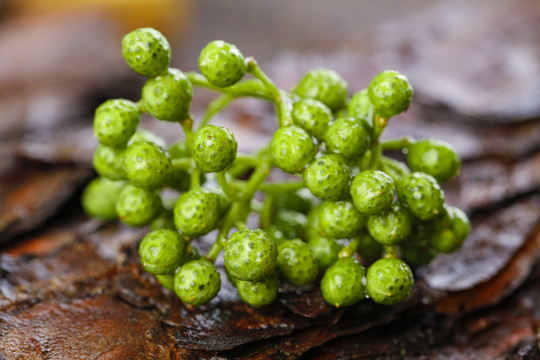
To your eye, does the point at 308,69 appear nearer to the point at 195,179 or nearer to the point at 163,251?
the point at 195,179

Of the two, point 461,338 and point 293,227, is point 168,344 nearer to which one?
point 293,227

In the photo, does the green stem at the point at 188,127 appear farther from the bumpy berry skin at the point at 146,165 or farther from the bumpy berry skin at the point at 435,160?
the bumpy berry skin at the point at 435,160

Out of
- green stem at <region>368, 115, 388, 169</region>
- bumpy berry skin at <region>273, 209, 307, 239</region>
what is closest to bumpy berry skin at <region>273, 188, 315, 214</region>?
bumpy berry skin at <region>273, 209, 307, 239</region>

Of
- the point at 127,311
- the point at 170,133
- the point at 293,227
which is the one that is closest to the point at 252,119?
the point at 170,133

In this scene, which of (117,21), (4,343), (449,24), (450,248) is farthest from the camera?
(117,21)

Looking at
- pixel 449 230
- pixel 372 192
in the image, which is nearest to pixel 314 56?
pixel 449 230

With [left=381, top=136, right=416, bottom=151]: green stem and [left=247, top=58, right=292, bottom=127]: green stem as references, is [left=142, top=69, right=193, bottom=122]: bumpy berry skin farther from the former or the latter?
[left=381, top=136, right=416, bottom=151]: green stem

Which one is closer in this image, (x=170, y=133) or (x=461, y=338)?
(x=461, y=338)
